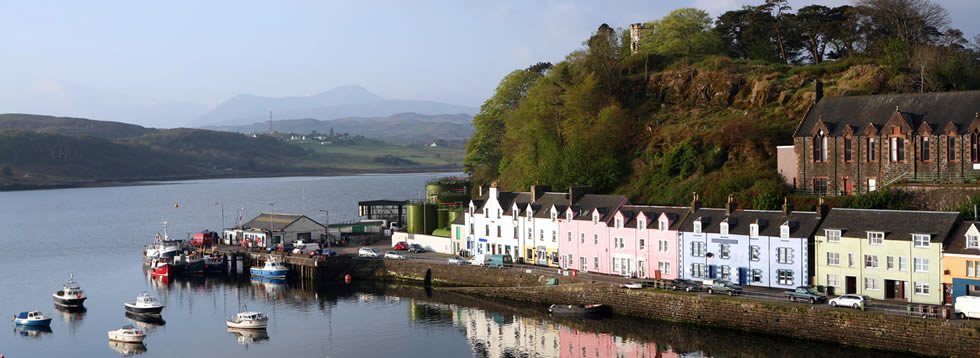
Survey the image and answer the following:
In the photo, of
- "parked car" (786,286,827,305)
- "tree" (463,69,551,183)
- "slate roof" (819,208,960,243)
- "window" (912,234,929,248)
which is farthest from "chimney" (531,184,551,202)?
"tree" (463,69,551,183)

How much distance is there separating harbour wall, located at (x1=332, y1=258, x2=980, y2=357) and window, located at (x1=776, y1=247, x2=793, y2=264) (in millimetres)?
4856

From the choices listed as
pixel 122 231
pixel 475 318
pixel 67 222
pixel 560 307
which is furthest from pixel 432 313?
pixel 67 222

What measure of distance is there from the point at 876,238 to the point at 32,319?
52576mm

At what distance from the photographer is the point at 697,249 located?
58.2m

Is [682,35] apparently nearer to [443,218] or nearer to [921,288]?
[443,218]

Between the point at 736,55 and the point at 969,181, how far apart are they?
4652cm

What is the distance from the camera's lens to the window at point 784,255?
53628mm

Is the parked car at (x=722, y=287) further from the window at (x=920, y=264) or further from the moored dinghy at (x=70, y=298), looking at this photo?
the moored dinghy at (x=70, y=298)

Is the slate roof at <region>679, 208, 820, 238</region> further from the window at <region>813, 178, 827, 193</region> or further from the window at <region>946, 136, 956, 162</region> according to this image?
the window at <region>946, 136, 956, 162</region>

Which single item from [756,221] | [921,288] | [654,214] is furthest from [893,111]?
[921,288]

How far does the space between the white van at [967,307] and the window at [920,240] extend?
4746mm

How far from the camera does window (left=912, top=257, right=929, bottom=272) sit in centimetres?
4769

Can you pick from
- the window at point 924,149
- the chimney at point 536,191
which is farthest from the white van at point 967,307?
the chimney at point 536,191

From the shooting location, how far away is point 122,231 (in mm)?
129375
